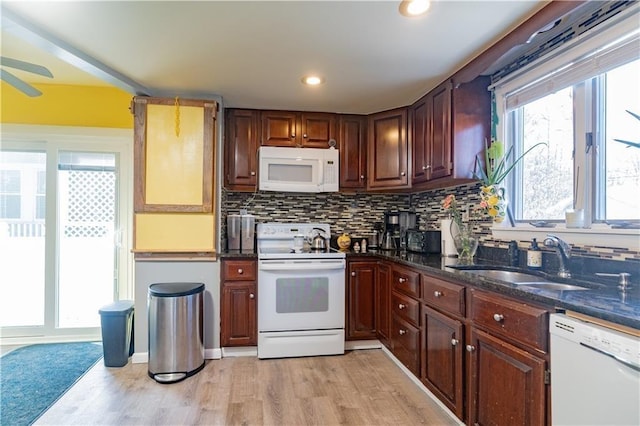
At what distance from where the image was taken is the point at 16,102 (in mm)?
3234

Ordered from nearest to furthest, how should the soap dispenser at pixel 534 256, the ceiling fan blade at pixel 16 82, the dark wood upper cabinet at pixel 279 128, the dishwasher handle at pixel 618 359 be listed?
the dishwasher handle at pixel 618 359, the ceiling fan blade at pixel 16 82, the soap dispenser at pixel 534 256, the dark wood upper cabinet at pixel 279 128

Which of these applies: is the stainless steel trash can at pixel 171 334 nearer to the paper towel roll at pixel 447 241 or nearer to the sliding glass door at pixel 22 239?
the sliding glass door at pixel 22 239

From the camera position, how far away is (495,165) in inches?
96.6

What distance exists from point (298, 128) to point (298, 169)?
429 millimetres

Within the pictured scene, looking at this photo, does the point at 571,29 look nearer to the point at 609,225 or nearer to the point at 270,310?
the point at 609,225

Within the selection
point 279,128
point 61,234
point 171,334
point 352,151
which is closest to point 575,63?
point 352,151

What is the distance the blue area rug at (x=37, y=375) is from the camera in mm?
2168

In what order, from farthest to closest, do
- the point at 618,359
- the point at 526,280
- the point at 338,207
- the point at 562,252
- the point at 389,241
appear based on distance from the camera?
the point at 338,207 → the point at 389,241 → the point at 526,280 → the point at 562,252 → the point at 618,359

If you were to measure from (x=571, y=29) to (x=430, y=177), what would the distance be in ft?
4.13

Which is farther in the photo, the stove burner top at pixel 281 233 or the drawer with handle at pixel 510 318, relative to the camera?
the stove burner top at pixel 281 233

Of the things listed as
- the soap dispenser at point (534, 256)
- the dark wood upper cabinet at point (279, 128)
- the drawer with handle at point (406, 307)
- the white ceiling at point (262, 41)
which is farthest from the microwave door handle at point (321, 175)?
the soap dispenser at point (534, 256)

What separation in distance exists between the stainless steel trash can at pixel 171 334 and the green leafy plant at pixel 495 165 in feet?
7.54

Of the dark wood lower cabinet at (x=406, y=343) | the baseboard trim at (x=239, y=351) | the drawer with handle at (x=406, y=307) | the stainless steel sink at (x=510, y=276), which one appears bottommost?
the baseboard trim at (x=239, y=351)

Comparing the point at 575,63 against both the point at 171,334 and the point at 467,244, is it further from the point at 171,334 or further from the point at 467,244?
the point at 171,334
